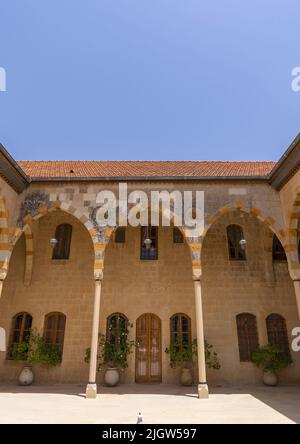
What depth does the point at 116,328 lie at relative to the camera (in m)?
10.0

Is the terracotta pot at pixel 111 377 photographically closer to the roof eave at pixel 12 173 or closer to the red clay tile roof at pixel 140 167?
the roof eave at pixel 12 173

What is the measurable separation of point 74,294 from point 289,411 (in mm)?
7060

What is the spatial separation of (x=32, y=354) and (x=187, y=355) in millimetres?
4899

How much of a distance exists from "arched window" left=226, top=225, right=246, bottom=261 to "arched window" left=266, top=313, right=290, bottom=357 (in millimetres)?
2210

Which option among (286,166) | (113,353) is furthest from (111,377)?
(286,166)

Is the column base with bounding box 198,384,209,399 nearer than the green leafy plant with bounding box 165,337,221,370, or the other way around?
the column base with bounding box 198,384,209,399

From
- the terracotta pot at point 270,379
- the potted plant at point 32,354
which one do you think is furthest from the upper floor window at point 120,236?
the terracotta pot at point 270,379

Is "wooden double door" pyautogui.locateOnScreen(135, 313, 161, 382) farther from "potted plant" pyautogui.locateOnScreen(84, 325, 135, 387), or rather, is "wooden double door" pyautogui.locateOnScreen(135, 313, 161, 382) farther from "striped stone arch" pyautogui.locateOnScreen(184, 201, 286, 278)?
"striped stone arch" pyautogui.locateOnScreen(184, 201, 286, 278)

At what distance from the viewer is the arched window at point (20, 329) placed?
10098mm

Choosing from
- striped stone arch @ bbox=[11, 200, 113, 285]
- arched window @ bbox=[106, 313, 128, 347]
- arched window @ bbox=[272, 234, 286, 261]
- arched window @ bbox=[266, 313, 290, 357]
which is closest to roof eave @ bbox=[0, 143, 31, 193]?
striped stone arch @ bbox=[11, 200, 113, 285]

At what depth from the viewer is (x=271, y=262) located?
10625mm

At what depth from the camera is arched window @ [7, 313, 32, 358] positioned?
10.1m

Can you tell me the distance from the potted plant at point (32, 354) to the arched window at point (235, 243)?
6821 mm

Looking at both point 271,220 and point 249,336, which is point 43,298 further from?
point 271,220
